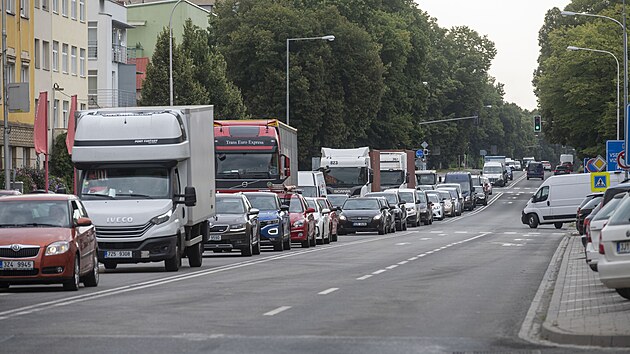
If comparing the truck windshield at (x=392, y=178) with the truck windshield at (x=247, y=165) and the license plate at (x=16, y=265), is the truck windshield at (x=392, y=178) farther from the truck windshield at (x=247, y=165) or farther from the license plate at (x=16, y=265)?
the license plate at (x=16, y=265)

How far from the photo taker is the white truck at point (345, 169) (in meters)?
65.8

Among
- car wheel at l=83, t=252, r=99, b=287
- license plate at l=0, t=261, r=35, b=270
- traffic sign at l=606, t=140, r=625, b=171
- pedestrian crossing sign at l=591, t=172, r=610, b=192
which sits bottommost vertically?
car wheel at l=83, t=252, r=99, b=287

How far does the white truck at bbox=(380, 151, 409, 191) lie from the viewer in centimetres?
7512

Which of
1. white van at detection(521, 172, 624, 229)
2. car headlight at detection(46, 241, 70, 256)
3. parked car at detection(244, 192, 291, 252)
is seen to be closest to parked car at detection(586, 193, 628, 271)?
car headlight at detection(46, 241, 70, 256)

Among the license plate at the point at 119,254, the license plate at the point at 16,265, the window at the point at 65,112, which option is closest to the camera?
the license plate at the point at 16,265

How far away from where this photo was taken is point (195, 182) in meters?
28.3

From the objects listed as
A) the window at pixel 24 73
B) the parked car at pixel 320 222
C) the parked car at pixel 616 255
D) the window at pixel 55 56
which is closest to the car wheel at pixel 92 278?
the parked car at pixel 616 255

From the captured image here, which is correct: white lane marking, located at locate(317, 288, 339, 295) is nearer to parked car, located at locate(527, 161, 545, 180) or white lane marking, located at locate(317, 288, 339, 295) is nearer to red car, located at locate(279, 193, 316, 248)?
red car, located at locate(279, 193, 316, 248)

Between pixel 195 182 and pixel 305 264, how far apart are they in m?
3.27

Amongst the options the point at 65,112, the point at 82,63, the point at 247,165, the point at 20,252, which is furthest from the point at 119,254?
the point at 82,63

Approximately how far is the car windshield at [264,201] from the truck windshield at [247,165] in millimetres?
4243

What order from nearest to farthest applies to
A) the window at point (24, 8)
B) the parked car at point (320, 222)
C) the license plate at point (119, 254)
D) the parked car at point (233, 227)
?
the license plate at point (119, 254) < the parked car at point (233, 227) < the parked car at point (320, 222) < the window at point (24, 8)

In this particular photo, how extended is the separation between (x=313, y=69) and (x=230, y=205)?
47682mm

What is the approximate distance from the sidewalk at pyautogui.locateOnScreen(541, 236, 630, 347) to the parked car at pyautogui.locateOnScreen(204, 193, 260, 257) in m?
10.8
